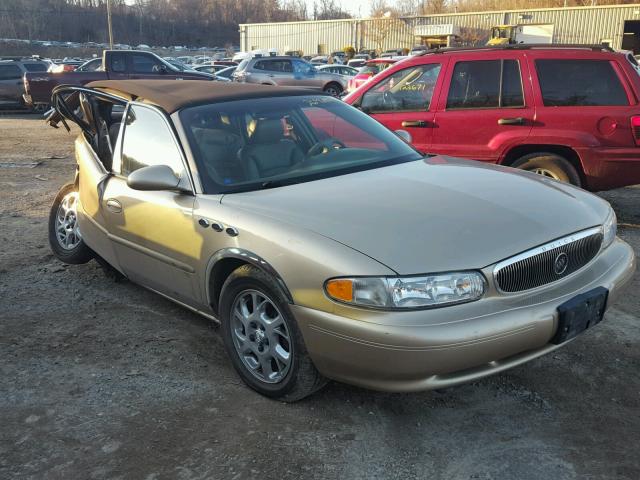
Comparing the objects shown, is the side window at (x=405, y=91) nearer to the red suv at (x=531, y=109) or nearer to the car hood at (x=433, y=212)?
the red suv at (x=531, y=109)

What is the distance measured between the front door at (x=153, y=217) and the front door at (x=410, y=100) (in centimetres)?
338

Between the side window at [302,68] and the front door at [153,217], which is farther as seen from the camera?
the side window at [302,68]

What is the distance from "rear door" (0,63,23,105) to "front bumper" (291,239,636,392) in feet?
67.4

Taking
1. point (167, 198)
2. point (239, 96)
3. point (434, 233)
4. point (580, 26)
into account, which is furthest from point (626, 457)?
point (580, 26)

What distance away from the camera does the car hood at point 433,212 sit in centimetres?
265

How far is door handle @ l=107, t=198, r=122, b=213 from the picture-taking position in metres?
4.03

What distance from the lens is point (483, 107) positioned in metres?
6.36

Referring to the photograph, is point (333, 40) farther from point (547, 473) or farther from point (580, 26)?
point (547, 473)

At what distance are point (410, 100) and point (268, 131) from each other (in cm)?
332

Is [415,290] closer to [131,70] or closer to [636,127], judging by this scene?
[636,127]

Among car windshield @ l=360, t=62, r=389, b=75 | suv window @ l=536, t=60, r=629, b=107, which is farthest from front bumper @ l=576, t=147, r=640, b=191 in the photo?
car windshield @ l=360, t=62, r=389, b=75

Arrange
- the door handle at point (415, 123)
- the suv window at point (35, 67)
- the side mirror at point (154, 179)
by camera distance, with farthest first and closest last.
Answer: the suv window at point (35, 67) → the door handle at point (415, 123) → the side mirror at point (154, 179)

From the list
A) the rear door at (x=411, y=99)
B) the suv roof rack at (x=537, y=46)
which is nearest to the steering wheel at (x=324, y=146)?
the rear door at (x=411, y=99)

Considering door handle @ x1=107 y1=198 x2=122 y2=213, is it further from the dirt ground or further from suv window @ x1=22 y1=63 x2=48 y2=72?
suv window @ x1=22 y1=63 x2=48 y2=72
